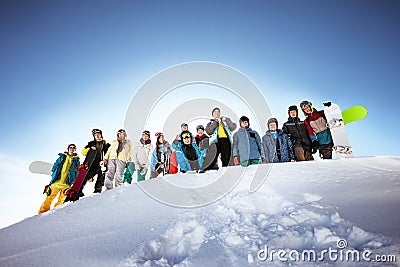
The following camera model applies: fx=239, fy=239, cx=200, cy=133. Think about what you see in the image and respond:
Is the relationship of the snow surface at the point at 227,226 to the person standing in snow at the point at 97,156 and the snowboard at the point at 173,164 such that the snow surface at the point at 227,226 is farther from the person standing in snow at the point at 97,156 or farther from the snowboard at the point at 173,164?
the snowboard at the point at 173,164

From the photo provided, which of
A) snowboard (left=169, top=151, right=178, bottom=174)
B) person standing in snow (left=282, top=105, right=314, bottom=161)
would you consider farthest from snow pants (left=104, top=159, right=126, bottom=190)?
person standing in snow (left=282, top=105, right=314, bottom=161)

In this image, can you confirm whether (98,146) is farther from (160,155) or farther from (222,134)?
(222,134)

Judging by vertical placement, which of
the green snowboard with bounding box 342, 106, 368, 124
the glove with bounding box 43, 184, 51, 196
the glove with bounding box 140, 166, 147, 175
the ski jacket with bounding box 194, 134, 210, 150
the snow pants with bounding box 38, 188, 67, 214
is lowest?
the snow pants with bounding box 38, 188, 67, 214

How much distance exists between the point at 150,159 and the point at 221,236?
4.91m

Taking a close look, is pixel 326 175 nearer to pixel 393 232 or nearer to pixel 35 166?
pixel 393 232

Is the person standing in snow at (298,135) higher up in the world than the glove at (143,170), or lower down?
higher up

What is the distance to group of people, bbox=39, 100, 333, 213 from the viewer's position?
588cm

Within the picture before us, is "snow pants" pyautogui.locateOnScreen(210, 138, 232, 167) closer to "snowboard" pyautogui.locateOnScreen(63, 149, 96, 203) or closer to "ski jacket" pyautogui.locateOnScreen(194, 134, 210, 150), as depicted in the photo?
"ski jacket" pyautogui.locateOnScreen(194, 134, 210, 150)

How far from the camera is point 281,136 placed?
6.00m

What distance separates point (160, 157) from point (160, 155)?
0.06m

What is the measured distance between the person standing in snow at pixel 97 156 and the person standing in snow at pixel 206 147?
258 cm

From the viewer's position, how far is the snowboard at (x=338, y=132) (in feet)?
19.7

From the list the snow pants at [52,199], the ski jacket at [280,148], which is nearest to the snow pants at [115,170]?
the snow pants at [52,199]

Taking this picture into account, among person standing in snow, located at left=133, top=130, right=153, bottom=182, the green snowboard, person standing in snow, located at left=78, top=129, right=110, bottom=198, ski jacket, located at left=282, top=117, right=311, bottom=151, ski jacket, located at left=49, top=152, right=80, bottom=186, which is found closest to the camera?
ski jacket, located at left=282, top=117, right=311, bottom=151
